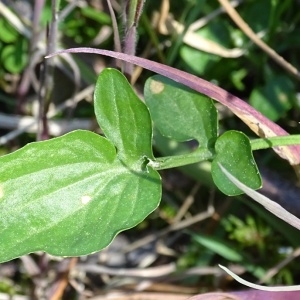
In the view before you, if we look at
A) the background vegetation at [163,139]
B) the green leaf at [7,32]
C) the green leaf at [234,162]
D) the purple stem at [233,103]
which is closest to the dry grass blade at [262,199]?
the green leaf at [234,162]

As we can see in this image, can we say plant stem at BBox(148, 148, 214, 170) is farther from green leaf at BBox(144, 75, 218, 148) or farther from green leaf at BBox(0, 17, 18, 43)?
green leaf at BBox(0, 17, 18, 43)

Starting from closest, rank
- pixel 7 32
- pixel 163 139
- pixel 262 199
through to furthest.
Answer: pixel 262 199, pixel 163 139, pixel 7 32

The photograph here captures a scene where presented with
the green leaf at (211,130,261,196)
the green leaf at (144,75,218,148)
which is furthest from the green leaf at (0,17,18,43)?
the green leaf at (211,130,261,196)

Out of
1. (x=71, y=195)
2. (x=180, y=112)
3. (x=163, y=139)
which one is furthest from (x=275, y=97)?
(x=71, y=195)

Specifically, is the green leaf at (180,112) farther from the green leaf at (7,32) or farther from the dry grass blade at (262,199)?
the green leaf at (7,32)

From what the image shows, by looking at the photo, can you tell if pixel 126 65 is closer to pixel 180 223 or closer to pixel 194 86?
pixel 194 86

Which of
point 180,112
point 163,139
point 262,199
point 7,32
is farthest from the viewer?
point 7,32

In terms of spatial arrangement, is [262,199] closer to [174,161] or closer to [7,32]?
[174,161]
